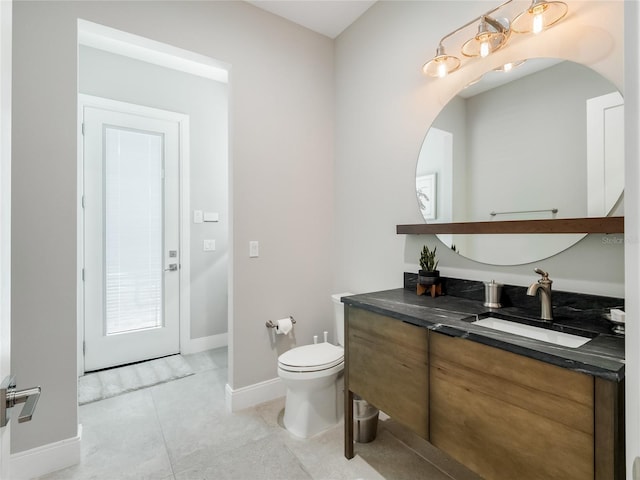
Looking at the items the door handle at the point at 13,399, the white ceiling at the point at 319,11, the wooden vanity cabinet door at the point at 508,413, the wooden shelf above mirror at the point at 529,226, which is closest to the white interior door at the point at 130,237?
the white ceiling at the point at 319,11

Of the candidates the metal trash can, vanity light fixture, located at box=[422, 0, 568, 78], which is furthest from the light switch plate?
vanity light fixture, located at box=[422, 0, 568, 78]

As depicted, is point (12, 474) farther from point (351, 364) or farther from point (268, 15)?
point (268, 15)

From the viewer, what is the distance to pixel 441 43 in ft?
6.00

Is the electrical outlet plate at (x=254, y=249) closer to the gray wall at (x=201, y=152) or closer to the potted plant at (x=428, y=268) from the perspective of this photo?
the potted plant at (x=428, y=268)

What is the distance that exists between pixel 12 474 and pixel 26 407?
167 centimetres

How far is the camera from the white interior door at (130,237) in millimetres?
2826

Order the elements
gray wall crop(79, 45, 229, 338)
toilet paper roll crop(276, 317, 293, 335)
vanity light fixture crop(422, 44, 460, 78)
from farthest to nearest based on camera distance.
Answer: gray wall crop(79, 45, 229, 338) < toilet paper roll crop(276, 317, 293, 335) < vanity light fixture crop(422, 44, 460, 78)

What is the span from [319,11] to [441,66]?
1101mm

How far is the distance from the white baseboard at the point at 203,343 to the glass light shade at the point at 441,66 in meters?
3.06

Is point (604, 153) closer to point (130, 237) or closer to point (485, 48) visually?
point (485, 48)

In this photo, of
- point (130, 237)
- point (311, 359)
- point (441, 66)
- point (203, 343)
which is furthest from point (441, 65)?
point (203, 343)

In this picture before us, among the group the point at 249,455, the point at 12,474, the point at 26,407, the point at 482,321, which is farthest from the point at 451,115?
the point at 12,474

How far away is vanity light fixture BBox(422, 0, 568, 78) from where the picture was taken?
4.61 feet

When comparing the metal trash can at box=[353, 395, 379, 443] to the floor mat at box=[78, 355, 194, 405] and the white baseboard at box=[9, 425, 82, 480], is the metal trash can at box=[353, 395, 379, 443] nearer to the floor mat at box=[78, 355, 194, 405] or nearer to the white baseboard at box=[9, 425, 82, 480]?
the white baseboard at box=[9, 425, 82, 480]
